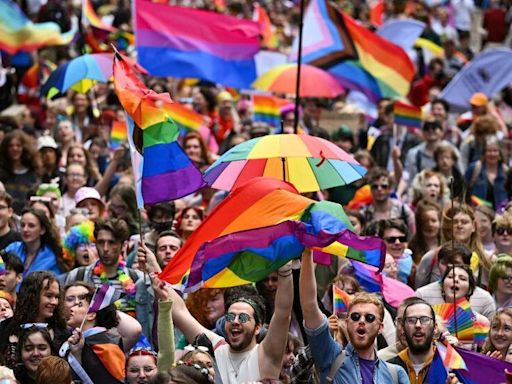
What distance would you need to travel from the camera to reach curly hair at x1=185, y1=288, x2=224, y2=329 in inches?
415

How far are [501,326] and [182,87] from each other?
10595 mm

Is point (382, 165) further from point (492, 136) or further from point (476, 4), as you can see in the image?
point (476, 4)

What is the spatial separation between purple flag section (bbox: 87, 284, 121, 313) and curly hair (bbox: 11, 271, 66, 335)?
0.30m

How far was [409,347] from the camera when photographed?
945 centimetres

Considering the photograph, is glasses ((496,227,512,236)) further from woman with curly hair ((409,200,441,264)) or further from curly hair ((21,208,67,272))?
curly hair ((21,208,67,272))

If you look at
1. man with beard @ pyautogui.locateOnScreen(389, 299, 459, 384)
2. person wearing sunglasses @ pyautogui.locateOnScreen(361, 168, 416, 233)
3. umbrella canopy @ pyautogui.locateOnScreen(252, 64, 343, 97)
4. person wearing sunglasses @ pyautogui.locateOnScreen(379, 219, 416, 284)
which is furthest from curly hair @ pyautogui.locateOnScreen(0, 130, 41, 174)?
man with beard @ pyautogui.locateOnScreen(389, 299, 459, 384)

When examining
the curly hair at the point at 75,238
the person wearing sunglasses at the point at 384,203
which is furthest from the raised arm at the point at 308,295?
the person wearing sunglasses at the point at 384,203

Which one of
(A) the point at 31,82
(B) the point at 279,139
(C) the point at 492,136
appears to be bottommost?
(A) the point at 31,82

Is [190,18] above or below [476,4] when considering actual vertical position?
above

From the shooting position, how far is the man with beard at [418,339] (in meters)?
9.38

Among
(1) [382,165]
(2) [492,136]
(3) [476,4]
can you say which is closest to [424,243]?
(2) [492,136]

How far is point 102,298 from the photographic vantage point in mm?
9914

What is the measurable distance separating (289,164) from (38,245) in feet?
7.90

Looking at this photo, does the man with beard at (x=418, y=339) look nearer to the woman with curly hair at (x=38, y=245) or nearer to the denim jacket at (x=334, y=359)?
the denim jacket at (x=334, y=359)
